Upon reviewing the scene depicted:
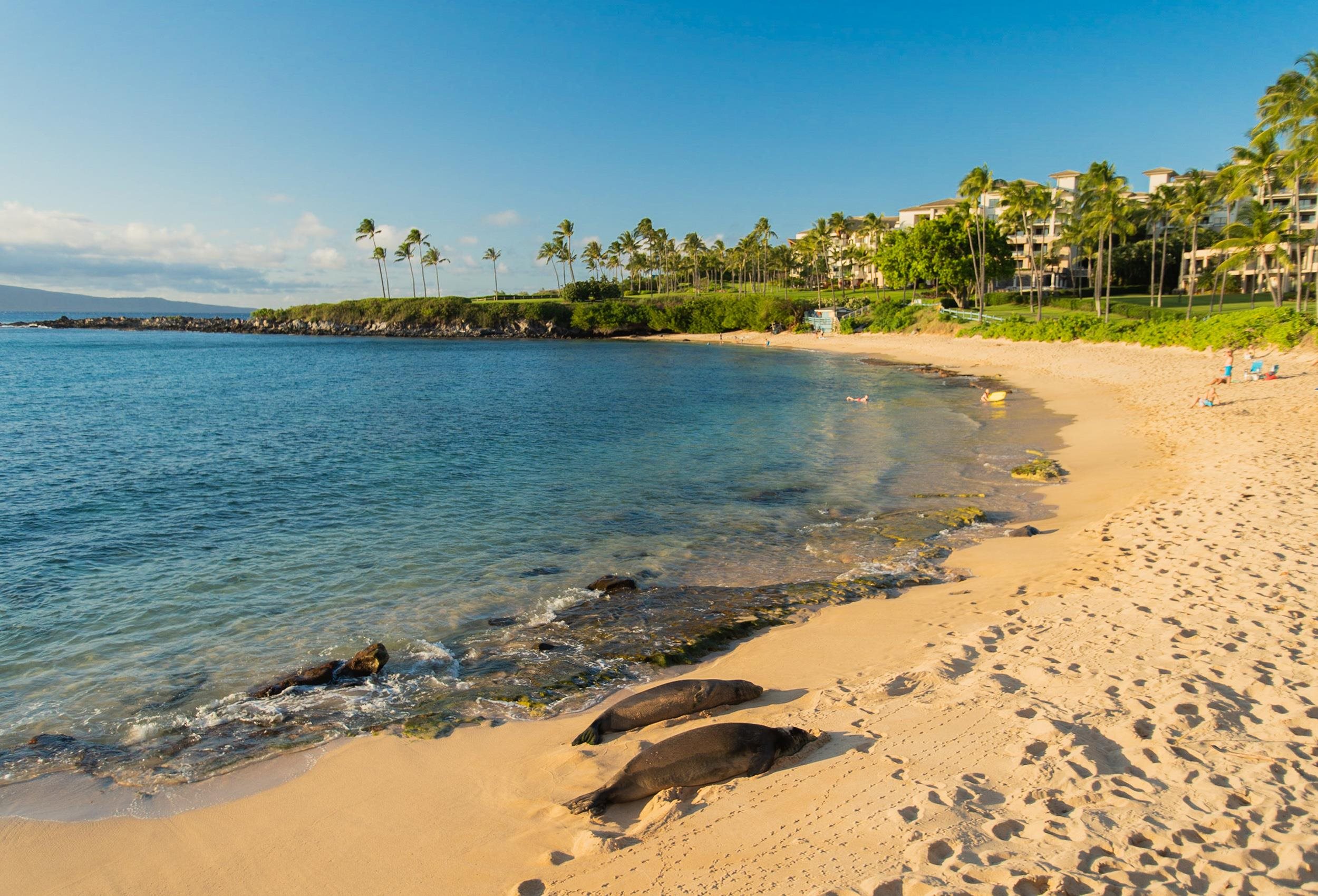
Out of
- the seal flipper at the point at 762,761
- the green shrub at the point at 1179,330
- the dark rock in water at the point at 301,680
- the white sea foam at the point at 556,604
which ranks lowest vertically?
the white sea foam at the point at 556,604

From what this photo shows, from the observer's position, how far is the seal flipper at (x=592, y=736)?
817cm

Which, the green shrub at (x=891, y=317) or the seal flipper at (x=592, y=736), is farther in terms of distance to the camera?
the green shrub at (x=891, y=317)

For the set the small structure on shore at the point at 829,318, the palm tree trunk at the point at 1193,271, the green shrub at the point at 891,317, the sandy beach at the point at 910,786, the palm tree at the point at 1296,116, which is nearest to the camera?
the sandy beach at the point at 910,786

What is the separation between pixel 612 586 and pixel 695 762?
6894 millimetres

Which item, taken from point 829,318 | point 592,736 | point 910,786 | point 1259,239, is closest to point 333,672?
point 592,736

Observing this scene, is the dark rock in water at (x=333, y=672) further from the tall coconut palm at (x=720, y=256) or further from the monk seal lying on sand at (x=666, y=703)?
the tall coconut palm at (x=720, y=256)

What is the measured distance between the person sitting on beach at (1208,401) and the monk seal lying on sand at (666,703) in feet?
90.6

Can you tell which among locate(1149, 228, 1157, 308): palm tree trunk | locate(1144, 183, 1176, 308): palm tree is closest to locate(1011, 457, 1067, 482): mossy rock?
locate(1144, 183, 1176, 308): palm tree

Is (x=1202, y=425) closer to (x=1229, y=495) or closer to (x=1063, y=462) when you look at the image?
(x=1063, y=462)

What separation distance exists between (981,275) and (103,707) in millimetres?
77318

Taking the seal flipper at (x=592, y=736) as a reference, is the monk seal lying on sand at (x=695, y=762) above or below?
above

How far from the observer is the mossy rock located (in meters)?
20.9

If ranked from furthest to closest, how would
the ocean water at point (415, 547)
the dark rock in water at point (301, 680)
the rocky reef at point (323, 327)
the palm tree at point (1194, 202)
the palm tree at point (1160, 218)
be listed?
1. the rocky reef at point (323, 327)
2. the palm tree at point (1160, 218)
3. the palm tree at point (1194, 202)
4. the dark rock in water at point (301, 680)
5. the ocean water at point (415, 547)

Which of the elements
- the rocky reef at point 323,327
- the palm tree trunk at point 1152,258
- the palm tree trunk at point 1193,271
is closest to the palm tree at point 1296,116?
the palm tree trunk at point 1193,271
